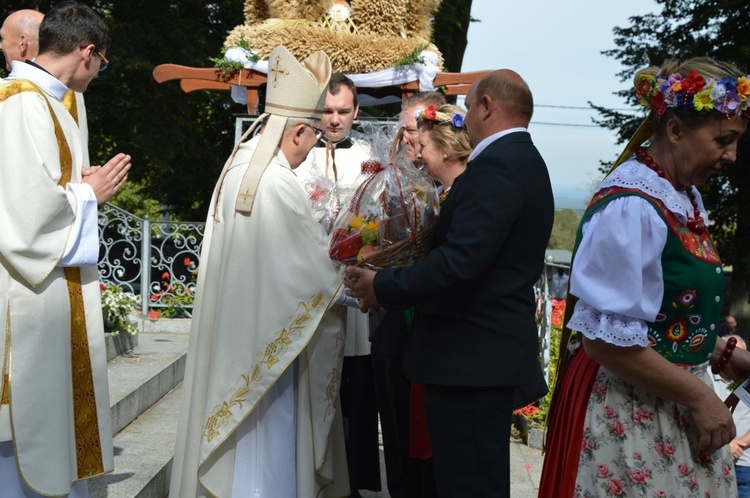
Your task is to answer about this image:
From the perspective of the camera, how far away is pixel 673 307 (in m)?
2.54

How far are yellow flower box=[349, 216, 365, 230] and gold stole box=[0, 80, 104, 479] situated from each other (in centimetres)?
116

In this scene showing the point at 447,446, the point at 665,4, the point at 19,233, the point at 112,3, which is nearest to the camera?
the point at 447,446

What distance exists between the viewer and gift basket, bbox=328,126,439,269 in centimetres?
325

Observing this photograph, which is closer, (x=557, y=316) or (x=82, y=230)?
(x=82, y=230)

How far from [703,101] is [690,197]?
34 cm

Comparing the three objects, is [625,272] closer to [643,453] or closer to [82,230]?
[643,453]

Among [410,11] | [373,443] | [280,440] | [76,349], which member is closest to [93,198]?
[76,349]

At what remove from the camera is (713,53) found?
1794 centimetres

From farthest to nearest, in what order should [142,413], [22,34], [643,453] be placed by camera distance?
1. [142,413]
2. [22,34]
3. [643,453]

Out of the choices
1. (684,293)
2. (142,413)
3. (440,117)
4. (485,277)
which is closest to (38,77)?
(440,117)

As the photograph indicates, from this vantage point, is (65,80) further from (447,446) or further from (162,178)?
(162,178)

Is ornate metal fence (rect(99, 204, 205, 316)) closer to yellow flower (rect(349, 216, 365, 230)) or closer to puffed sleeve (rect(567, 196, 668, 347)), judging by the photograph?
yellow flower (rect(349, 216, 365, 230))

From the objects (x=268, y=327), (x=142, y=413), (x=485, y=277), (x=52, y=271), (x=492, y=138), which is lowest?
(x=142, y=413)

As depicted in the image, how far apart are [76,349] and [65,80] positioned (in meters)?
→ 1.09
